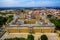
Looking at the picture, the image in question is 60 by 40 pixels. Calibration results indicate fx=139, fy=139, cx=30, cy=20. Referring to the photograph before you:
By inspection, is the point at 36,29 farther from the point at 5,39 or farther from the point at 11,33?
the point at 5,39

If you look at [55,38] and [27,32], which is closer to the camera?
[55,38]

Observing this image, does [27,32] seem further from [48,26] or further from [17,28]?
[48,26]

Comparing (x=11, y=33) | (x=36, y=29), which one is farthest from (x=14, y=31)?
(x=36, y=29)

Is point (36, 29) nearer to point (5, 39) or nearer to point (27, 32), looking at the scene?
point (27, 32)

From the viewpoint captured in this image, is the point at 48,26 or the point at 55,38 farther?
the point at 48,26

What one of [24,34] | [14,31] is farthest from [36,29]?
[14,31]

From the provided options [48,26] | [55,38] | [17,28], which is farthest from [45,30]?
[17,28]

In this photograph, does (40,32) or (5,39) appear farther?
(40,32)
